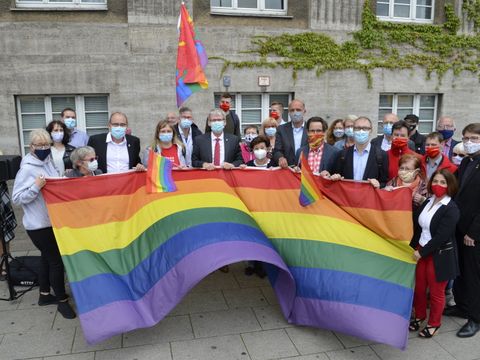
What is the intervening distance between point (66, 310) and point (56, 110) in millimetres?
6749

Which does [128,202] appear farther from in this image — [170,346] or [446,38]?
[446,38]

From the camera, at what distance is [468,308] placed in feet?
14.7

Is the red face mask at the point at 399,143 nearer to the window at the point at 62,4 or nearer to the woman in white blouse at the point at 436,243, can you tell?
the woman in white blouse at the point at 436,243

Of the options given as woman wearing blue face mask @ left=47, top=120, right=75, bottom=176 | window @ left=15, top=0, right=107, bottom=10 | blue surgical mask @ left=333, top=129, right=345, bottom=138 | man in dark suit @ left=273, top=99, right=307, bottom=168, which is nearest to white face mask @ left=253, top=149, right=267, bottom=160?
man in dark suit @ left=273, top=99, right=307, bottom=168

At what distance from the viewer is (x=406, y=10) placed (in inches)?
467

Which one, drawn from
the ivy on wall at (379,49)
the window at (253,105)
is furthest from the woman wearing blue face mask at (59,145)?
the window at (253,105)

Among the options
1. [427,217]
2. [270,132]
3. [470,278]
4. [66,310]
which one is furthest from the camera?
[270,132]

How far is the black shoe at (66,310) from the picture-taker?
467cm

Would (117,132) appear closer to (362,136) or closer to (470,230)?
(362,136)

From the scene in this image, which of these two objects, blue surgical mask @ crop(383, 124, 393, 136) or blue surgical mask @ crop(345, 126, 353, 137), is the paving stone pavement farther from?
blue surgical mask @ crop(345, 126, 353, 137)

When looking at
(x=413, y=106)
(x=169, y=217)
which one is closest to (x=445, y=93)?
(x=413, y=106)

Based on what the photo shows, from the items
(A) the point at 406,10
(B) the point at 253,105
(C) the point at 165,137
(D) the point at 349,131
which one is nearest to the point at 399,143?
(D) the point at 349,131

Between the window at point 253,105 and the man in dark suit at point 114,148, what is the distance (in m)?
5.78

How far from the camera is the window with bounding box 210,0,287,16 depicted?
10.5 meters
